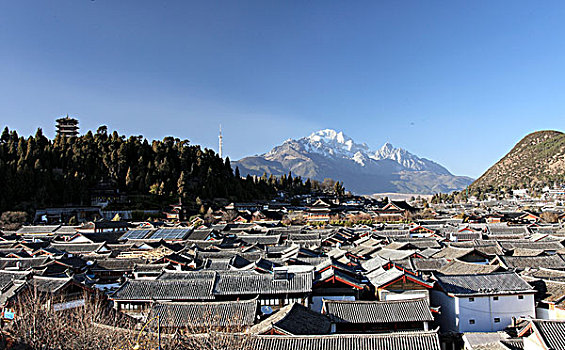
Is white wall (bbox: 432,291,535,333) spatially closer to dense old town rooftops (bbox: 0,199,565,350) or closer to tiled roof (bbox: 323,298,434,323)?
dense old town rooftops (bbox: 0,199,565,350)

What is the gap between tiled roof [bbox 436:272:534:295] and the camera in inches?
754

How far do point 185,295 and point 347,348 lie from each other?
8.73m

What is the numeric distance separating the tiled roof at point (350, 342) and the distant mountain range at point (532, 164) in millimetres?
116131

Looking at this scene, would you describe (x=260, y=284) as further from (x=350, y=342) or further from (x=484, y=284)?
(x=484, y=284)

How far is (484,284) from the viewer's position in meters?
19.9

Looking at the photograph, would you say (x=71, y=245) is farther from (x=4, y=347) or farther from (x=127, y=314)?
(x=4, y=347)

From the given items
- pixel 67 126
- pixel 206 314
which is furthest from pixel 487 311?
pixel 67 126

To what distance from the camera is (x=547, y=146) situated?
132 meters

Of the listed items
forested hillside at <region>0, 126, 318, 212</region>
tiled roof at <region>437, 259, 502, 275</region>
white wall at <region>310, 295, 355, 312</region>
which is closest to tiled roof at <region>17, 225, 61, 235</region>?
forested hillside at <region>0, 126, 318, 212</region>

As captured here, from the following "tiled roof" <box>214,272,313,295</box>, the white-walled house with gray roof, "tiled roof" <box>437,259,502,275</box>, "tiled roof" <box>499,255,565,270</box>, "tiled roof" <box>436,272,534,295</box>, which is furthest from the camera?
"tiled roof" <box>499,255,565,270</box>

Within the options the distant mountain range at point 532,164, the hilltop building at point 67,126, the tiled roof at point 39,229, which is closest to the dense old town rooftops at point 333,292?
the tiled roof at point 39,229

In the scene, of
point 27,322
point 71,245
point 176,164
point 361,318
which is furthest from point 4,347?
point 176,164

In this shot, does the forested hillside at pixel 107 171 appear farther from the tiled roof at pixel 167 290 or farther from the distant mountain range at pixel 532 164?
the distant mountain range at pixel 532 164

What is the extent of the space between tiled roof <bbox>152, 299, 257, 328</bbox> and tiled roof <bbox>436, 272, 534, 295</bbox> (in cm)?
901
